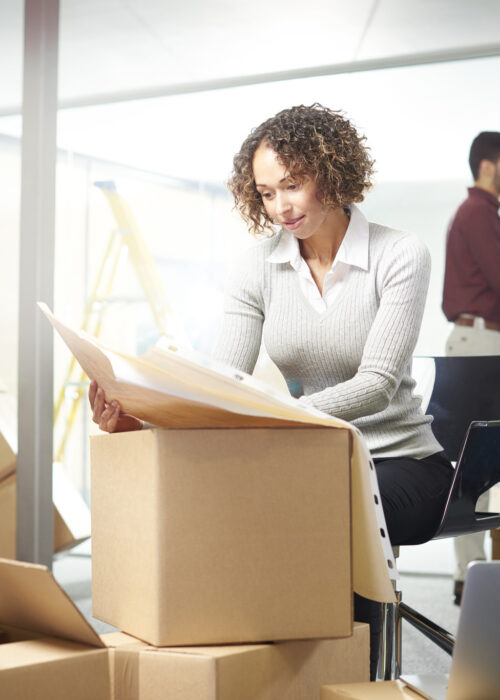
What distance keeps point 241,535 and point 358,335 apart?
583mm

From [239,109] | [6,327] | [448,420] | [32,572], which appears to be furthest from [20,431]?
[32,572]

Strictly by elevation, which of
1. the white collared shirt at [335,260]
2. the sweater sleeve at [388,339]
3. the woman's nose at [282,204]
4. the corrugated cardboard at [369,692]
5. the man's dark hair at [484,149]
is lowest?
the corrugated cardboard at [369,692]

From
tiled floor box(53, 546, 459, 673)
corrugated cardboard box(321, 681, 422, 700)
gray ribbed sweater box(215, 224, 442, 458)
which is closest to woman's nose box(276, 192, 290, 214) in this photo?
gray ribbed sweater box(215, 224, 442, 458)

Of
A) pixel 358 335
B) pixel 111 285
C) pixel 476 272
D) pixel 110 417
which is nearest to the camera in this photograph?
pixel 110 417

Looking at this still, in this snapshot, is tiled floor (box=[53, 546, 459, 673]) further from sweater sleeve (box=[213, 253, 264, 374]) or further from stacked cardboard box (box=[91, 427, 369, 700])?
stacked cardboard box (box=[91, 427, 369, 700])

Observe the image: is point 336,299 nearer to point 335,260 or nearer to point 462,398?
point 335,260

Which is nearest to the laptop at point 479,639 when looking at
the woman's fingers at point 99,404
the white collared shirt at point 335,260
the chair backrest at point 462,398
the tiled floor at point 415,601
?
the woman's fingers at point 99,404

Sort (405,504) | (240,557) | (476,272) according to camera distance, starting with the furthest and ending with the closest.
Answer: (476,272), (405,504), (240,557)

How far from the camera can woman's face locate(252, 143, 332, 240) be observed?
1.42 meters

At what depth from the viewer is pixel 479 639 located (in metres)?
0.80

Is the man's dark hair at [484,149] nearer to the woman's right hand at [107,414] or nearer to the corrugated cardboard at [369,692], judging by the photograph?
the woman's right hand at [107,414]

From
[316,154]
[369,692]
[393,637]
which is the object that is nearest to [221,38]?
[316,154]

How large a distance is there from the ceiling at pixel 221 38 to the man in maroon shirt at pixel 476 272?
36 centimetres

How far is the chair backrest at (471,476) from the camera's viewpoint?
1.27 meters
